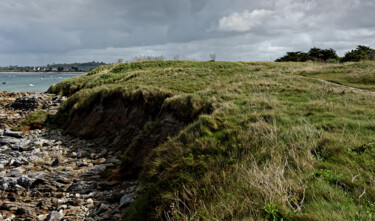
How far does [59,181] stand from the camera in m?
8.45

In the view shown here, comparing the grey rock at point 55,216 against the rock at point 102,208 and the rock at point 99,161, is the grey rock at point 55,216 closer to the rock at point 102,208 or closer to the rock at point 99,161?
the rock at point 102,208

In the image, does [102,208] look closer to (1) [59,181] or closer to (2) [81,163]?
(1) [59,181]

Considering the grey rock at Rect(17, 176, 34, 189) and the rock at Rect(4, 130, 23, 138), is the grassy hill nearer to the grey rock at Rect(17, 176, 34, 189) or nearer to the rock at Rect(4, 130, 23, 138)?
the grey rock at Rect(17, 176, 34, 189)

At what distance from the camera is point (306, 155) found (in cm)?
439

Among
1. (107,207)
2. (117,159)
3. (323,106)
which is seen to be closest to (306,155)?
(323,106)

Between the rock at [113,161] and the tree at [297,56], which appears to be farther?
the tree at [297,56]

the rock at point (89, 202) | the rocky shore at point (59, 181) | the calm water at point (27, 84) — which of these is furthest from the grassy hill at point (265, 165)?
the calm water at point (27, 84)

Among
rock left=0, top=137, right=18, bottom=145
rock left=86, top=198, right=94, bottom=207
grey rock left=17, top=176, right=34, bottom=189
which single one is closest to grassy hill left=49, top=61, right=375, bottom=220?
rock left=86, top=198, right=94, bottom=207

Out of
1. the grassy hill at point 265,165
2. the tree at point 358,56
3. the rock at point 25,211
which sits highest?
the tree at point 358,56

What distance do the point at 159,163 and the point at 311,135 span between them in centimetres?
402

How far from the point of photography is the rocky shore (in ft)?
21.6

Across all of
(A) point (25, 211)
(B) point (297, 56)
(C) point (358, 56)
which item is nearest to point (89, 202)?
(A) point (25, 211)

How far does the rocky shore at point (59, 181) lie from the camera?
259 inches

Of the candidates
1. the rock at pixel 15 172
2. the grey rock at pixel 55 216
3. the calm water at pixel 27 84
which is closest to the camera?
the grey rock at pixel 55 216
